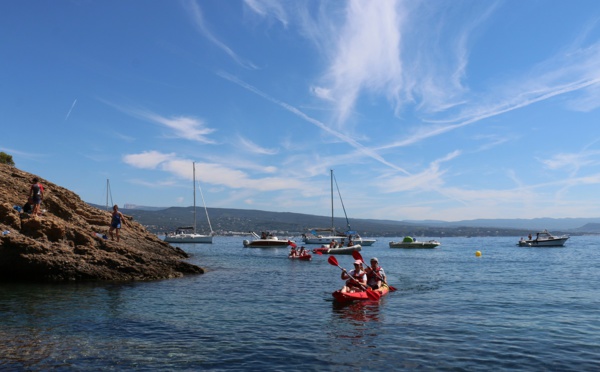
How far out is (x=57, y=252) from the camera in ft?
76.1

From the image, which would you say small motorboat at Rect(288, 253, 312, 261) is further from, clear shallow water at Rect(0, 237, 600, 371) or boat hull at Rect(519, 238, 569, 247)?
boat hull at Rect(519, 238, 569, 247)

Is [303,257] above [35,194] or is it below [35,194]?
below

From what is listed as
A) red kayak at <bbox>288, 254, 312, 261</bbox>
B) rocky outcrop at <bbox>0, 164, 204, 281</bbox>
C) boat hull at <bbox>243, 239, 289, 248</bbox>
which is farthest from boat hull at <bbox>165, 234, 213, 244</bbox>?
rocky outcrop at <bbox>0, 164, 204, 281</bbox>

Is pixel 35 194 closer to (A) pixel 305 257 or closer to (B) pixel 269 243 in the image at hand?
Answer: (A) pixel 305 257

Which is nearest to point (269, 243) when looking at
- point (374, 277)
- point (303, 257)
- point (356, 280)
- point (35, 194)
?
point (303, 257)

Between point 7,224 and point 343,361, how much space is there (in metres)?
19.9

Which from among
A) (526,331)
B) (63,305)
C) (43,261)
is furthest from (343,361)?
(43,261)

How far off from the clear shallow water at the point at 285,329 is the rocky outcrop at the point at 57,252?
1299mm

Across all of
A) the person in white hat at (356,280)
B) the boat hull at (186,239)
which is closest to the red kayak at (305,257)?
the person in white hat at (356,280)

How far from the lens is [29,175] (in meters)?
32.5

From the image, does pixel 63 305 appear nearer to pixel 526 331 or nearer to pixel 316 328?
pixel 316 328

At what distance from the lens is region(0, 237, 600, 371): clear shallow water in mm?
10891

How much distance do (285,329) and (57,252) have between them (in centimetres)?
1492

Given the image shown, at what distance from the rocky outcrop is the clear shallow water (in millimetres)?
1299
